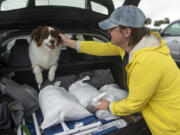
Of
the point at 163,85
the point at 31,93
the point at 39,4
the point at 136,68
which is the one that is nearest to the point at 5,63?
the point at 31,93

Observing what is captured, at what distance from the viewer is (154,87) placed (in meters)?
1.40

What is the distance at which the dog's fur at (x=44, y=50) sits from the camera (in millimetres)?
2275

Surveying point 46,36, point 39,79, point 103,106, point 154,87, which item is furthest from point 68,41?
point 154,87

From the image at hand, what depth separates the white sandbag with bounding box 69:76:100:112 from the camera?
192 cm

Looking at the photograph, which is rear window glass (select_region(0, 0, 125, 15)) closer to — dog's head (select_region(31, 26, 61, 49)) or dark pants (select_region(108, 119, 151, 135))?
dog's head (select_region(31, 26, 61, 49))

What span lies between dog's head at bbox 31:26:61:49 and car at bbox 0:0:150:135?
0.09 meters

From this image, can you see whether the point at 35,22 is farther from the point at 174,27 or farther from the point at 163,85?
the point at 174,27

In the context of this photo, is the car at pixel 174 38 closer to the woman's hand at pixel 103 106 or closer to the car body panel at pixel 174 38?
the car body panel at pixel 174 38

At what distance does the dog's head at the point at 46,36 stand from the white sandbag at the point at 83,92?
2.08ft

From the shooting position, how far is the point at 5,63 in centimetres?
244

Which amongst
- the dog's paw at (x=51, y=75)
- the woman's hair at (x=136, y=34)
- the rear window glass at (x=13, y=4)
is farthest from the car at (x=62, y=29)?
the woman's hair at (x=136, y=34)

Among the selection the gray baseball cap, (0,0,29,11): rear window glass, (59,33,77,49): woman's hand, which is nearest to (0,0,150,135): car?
(0,0,29,11): rear window glass

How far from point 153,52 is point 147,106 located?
1.91ft

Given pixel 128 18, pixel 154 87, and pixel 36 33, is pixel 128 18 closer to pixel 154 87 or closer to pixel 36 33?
pixel 154 87
